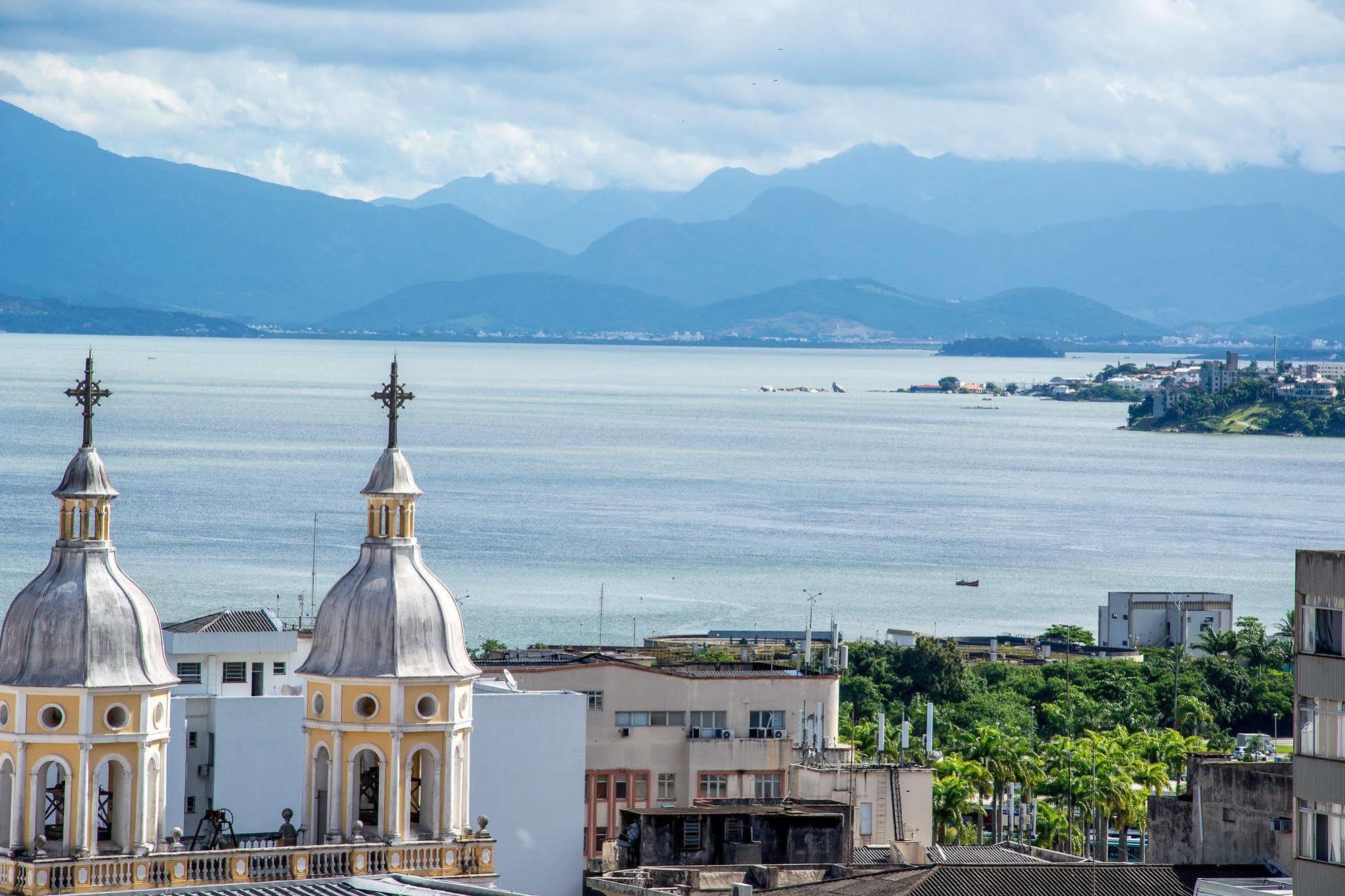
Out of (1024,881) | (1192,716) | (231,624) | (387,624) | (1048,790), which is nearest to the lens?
(387,624)

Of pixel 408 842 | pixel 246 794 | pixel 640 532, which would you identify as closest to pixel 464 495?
pixel 640 532

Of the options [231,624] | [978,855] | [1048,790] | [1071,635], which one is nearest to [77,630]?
[978,855]

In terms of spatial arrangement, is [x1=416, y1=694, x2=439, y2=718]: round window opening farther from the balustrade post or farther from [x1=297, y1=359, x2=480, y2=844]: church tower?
the balustrade post

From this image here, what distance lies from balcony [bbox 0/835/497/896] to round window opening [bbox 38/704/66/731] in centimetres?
136

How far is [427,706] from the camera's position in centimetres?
2661

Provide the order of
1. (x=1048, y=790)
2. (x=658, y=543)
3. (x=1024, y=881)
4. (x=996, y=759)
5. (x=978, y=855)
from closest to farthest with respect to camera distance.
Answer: (x=1024, y=881) → (x=978, y=855) → (x=1048, y=790) → (x=996, y=759) → (x=658, y=543)

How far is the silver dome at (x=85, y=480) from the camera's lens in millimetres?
25938

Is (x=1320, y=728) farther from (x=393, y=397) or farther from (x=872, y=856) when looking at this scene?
(x=872, y=856)

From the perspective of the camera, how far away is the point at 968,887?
34281 millimetres

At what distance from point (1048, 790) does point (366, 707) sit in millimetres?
36067

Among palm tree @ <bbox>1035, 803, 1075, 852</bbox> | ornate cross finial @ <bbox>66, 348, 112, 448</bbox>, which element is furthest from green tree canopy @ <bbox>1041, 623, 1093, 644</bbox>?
ornate cross finial @ <bbox>66, 348, 112, 448</bbox>

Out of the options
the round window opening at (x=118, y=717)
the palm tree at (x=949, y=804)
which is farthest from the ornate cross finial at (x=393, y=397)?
the palm tree at (x=949, y=804)

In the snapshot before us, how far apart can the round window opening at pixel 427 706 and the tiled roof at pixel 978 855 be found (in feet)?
56.5

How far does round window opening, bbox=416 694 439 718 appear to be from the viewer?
1045 inches
